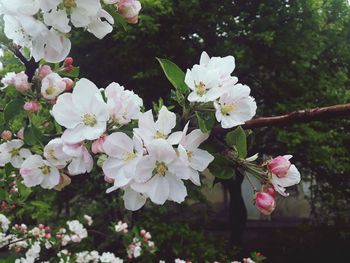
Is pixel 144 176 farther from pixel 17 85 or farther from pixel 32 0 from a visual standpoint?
pixel 17 85

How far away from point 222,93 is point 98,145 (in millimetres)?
253

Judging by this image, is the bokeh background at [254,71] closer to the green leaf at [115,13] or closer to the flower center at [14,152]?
the flower center at [14,152]

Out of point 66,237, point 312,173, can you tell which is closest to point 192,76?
point 66,237

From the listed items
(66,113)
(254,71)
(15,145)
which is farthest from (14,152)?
(254,71)

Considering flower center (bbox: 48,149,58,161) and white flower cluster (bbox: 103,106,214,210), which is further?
flower center (bbox: 48,149,58,161)

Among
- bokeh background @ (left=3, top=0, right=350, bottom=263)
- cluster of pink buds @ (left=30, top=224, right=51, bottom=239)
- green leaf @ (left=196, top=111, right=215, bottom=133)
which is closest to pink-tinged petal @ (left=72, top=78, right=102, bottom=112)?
green leaf @ (left=196, top=111, right=215, bottom=133)

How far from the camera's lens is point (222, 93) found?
0.86 meters

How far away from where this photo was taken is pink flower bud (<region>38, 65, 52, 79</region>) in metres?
1.15

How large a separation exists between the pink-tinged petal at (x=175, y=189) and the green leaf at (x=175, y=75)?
0.62 feet

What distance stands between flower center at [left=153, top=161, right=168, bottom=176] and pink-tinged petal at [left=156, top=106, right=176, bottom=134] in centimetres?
6

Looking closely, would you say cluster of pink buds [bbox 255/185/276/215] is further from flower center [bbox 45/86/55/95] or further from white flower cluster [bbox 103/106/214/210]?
flower center [bbox 45/86/55/95]

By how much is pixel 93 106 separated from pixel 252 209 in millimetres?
15341

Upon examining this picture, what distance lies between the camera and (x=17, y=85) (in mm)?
1160

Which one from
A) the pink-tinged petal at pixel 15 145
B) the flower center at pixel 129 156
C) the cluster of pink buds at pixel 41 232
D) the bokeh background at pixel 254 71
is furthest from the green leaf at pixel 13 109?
the bokeh background at pixel 254 71
